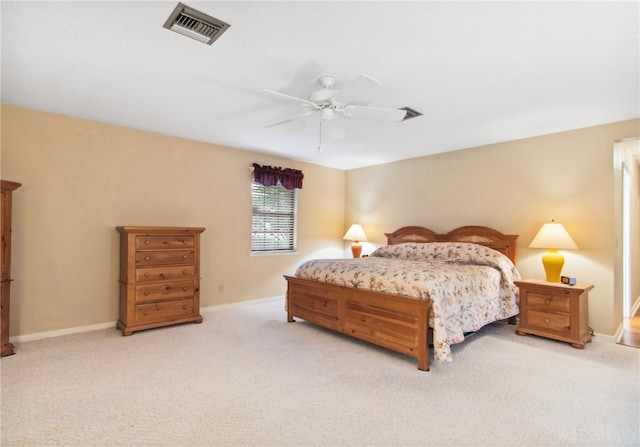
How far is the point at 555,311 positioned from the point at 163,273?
435 centimetres

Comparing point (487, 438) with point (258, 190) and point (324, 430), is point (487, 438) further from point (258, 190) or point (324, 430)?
point (258, 190)

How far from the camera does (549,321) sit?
3707 mm

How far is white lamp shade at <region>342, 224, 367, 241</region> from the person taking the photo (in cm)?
622

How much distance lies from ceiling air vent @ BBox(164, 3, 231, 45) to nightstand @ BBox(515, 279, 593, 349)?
3.85 metres

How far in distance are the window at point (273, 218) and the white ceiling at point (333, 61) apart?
1.74m

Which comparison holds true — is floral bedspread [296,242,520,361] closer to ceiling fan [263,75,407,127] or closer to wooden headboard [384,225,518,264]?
wooden headboard [384,225,518,264]

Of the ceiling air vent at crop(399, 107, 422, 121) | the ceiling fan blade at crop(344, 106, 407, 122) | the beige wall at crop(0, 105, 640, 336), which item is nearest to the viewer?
the ceiling fan blade at crop(344, 106, 407, 122)

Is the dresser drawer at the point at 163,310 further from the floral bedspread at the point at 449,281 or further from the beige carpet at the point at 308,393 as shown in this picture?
the floral bedspread at the point at 449,281

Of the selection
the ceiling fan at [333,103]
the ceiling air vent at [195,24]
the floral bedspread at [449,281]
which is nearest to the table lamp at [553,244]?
the floral bedspread at [449,281]

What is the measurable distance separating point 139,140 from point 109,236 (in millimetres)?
1233

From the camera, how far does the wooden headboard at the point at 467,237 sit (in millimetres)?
4527

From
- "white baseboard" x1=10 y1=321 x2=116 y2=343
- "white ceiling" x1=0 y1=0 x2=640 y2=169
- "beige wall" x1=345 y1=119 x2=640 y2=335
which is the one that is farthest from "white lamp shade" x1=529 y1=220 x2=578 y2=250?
"white baseboard" x1=10 y1=321 x2=116 y2=343

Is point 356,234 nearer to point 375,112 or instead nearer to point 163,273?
point 163,273

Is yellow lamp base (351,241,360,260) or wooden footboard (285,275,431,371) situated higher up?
yellow lamp base (351,241,360,260)
